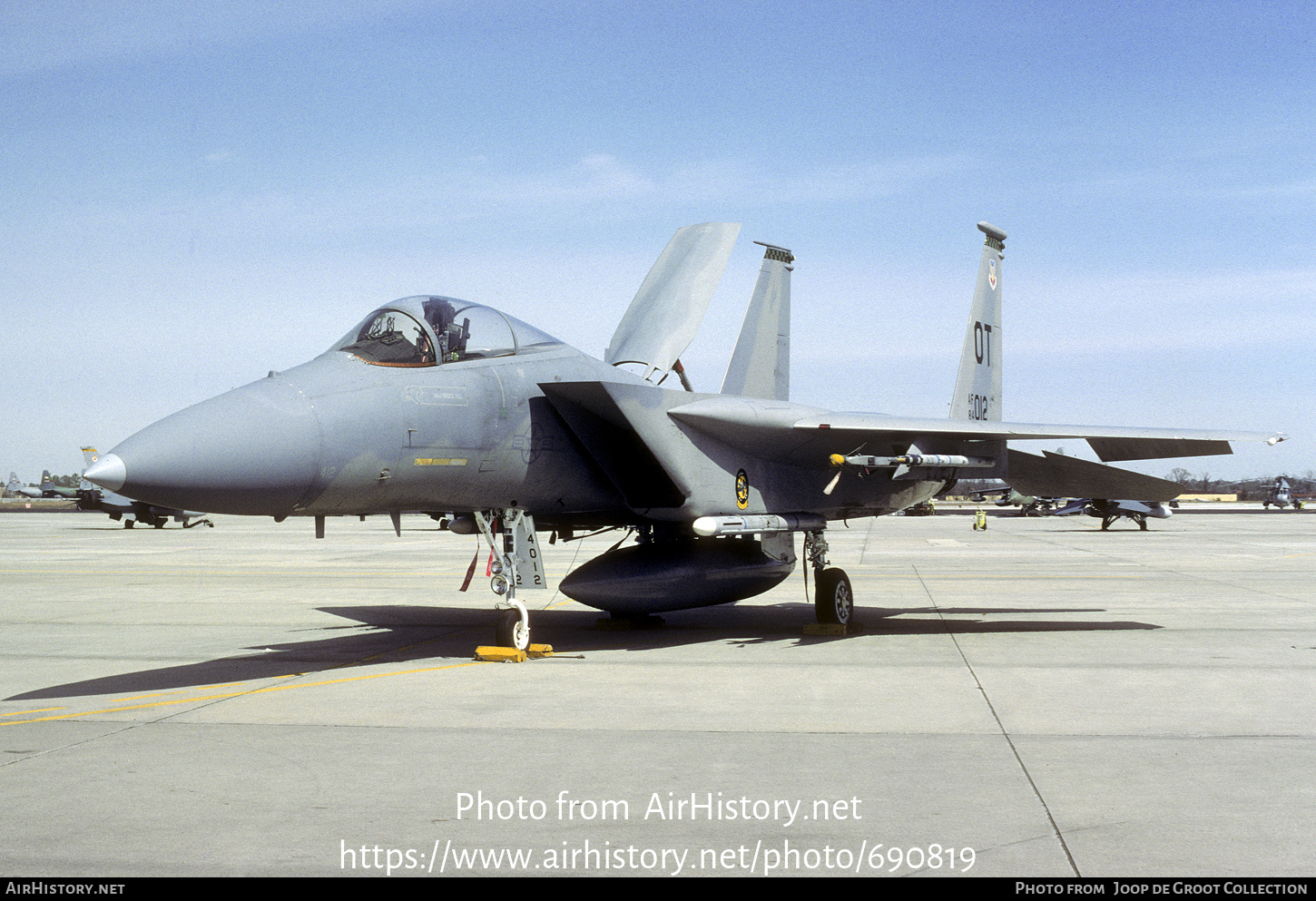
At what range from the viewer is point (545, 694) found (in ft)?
24.7

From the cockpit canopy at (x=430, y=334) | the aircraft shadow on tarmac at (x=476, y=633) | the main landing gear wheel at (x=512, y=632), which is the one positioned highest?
the cockpit canopy at (x=430, y=334)

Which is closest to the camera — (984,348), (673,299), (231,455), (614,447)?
(231,455)

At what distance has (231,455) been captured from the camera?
6.61 meters

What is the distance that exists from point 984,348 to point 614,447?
6.89 m

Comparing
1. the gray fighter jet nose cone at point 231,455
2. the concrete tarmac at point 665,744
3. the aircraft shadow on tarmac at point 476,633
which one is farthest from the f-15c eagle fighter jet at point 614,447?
the concrete tarmac at point 665,744

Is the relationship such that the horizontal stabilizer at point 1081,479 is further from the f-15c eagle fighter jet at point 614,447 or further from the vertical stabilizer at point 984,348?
the vertical stabilizer at point 984,348

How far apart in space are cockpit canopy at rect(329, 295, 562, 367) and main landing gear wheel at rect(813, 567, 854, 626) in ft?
14.7

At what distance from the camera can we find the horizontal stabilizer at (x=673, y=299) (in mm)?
13000

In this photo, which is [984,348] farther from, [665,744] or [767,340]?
[665,744]

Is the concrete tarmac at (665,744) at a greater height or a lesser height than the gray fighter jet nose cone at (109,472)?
lesser

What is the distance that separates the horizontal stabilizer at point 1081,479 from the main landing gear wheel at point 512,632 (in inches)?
256

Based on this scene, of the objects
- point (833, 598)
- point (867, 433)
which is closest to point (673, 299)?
point (867, 433)

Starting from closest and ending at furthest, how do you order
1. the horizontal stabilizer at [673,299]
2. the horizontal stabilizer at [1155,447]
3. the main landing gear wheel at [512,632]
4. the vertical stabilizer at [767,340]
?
the main landing gear wheel at [512,632] → the horizontal stabilizer at [1155,447] → the horizontal stabilizer at [673,299] → the vertical stabilizer at [767,340]

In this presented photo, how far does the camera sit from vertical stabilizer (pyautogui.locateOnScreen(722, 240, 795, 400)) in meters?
13.8
